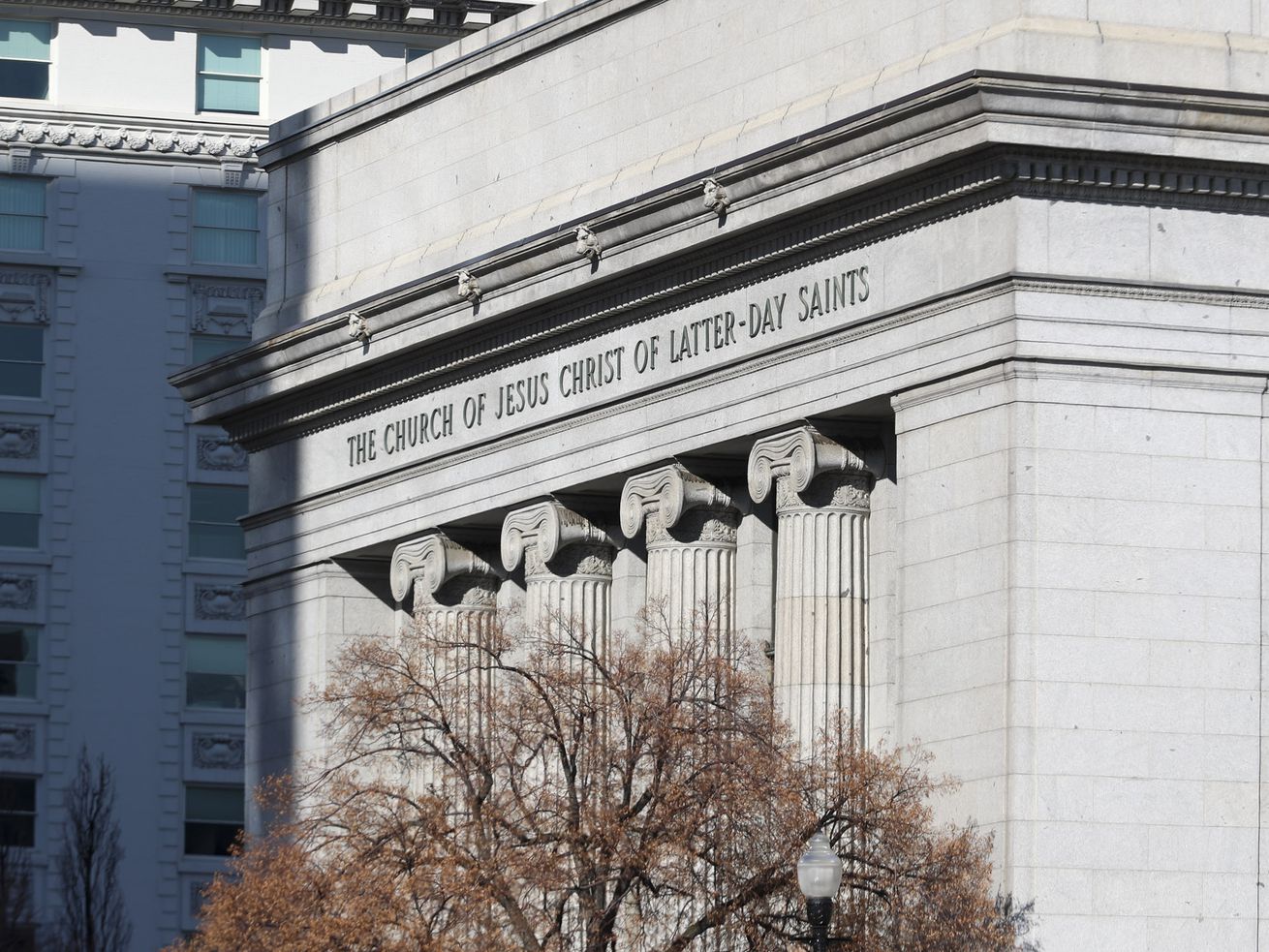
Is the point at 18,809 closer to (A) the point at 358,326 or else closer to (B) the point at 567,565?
(A) the point at 358,326

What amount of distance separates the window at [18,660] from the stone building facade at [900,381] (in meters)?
34.2

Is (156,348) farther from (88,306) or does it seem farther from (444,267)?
(444,267)

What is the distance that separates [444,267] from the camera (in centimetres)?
6062

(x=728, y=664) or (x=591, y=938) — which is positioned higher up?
(x=728, y=664)

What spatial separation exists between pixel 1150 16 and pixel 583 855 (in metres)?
13.4

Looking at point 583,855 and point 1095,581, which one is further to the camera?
point 1095,581

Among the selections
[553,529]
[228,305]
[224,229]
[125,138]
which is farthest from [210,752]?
[553,529]

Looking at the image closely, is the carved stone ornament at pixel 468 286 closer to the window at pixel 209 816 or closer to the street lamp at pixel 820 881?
the street lamp at pixel 820 881

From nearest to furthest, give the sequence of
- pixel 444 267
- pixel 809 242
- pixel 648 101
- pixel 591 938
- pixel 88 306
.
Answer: pixel 591 938, pixel 809 242, pixel 648 101, pixel 444 267, pixel 88 306

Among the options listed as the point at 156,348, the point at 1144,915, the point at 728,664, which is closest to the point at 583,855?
the point at 728,664

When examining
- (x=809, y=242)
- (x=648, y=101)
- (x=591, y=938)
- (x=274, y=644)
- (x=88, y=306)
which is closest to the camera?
(x=591, y=938)

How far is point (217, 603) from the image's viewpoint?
96.4m

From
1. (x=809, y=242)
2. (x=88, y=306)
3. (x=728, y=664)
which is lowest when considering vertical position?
(x=728, y=664)

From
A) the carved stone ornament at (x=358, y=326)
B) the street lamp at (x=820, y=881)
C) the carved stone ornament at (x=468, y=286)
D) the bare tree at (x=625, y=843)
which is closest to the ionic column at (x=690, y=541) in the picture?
the carved stone ornament at (x=468, y=286)
